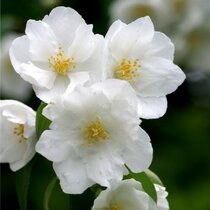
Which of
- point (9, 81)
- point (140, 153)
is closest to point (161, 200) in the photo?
point (140, 153)

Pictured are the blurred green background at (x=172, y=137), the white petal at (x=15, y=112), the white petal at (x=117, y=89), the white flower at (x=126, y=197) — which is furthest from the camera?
the blurred green background at (x=172, y=137)

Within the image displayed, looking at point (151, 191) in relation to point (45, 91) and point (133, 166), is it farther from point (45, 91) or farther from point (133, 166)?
point (45, 91)

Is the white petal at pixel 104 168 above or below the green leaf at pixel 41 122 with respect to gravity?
below

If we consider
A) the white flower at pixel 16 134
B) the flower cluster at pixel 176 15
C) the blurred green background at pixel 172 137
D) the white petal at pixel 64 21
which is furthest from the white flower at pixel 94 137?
the flower cluster at pixel 176 15

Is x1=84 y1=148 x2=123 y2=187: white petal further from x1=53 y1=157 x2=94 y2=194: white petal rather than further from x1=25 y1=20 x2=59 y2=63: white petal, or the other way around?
x1=25 y1=20 x2=59 y2=63: white petal

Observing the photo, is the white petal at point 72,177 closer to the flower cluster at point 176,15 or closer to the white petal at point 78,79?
the white petal at point 78,79

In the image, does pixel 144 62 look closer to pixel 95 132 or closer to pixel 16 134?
pixel 95 132
